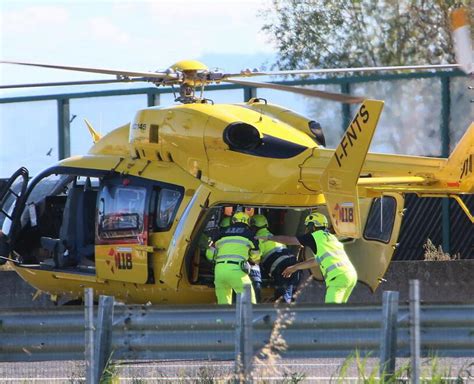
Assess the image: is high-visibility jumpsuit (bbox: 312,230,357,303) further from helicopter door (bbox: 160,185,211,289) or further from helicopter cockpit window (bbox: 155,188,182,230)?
helicopter cockpit window (bbox: 155,188,182,230)

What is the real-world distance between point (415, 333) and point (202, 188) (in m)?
5.80

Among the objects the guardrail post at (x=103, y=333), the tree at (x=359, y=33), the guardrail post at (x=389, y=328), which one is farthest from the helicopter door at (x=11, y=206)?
the tree at (x=359, y=33)

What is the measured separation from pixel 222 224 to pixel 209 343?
5045 millimetres

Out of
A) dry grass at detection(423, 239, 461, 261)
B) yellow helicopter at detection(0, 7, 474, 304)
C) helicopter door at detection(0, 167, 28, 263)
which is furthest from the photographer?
dry grass at detection(423, 239, 461, 261)

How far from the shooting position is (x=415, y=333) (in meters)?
9.96

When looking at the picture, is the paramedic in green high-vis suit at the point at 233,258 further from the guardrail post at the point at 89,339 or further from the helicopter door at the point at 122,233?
the guardrail post at the point at 89,339

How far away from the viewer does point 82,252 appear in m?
16.5

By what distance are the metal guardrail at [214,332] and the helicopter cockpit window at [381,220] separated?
196 inches

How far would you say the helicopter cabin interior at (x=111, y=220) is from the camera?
15641 millimetres

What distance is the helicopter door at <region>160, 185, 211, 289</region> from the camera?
15258 mm

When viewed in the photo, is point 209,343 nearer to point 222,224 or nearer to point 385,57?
point 222,224

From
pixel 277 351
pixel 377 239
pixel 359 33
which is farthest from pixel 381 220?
pixel 359 33

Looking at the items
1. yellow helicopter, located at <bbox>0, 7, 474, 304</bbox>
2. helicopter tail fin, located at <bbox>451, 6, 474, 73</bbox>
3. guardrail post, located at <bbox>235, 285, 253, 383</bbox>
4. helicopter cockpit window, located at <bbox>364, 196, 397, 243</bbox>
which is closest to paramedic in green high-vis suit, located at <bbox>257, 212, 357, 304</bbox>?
yellow helicopter, located at <bbox>0, 7, 474, 304</bbox>

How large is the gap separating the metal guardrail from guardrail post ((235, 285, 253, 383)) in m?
0.46
